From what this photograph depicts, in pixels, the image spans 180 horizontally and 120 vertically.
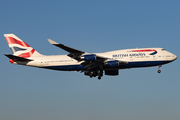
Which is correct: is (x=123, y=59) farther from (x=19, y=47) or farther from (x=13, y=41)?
(x=13, y=41)

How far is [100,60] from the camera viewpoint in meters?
50.1

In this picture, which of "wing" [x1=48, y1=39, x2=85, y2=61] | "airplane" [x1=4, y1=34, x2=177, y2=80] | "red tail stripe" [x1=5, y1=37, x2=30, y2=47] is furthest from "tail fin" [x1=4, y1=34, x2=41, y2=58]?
"wing" [x1=48, y1=39, x2=85, y2=61]

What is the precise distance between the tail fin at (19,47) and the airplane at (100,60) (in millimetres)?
713

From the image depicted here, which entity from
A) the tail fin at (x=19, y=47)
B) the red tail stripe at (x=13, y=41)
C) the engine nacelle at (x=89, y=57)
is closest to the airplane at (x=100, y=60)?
the engine nacelle at (x=89, y=57)

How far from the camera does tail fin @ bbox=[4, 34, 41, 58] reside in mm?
56312

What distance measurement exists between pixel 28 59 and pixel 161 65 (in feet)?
86.6

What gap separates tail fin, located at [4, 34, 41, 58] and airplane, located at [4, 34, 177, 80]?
2.34 feet

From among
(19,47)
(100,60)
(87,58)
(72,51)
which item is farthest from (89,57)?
(19,47)

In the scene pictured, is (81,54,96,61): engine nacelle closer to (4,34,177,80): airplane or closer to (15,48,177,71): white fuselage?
(4,34,177,80): airplane

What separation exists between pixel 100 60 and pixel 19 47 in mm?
18599

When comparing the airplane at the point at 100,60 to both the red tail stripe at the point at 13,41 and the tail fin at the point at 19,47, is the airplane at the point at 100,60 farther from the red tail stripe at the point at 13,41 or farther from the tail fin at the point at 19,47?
the red tail stripe at the point at 13,41

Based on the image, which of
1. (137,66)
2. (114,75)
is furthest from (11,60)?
(137,66)

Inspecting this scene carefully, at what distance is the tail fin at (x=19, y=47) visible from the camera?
185 feet

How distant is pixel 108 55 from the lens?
171 ft
